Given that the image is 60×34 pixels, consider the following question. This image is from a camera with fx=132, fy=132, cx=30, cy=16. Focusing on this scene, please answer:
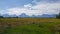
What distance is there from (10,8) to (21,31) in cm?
63

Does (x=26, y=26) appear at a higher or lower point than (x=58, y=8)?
lower

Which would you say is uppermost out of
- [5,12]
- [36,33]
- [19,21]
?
[5,12]

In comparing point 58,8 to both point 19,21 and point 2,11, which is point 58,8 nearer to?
point 19,21

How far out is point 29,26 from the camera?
326 cm

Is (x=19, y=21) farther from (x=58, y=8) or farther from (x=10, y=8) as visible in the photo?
(x=58, y=8)

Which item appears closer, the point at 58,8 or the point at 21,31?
the point at 21,31

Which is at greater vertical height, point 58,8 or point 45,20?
point 58,8

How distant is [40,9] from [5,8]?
872 millimetres

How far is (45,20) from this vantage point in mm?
3309

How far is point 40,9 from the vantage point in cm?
331

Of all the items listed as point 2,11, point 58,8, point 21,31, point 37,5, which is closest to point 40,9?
point 37,5

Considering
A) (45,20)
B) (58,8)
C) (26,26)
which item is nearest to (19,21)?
(26,26)

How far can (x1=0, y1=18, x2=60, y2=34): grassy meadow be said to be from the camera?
315cm

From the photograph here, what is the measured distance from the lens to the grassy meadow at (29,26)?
315 centimetres
